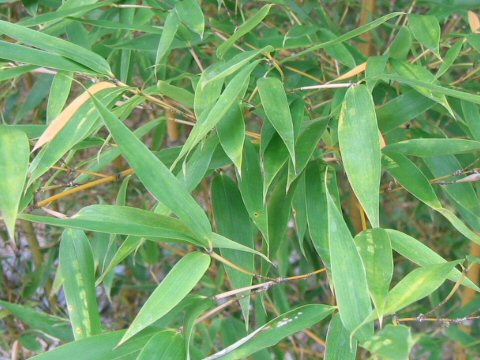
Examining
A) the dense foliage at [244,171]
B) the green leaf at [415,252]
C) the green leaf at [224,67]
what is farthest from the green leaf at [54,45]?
the green leaf at [415,252]

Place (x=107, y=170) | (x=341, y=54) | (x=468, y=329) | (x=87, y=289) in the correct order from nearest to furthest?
(x=87, y=289) < (x=341, y=54) < (x=468, y=329) < (x=107, y=170)

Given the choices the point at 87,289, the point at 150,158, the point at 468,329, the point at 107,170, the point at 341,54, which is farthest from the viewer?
the point at 107,170

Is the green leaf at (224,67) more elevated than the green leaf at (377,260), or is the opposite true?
the green leaf at (224,67)

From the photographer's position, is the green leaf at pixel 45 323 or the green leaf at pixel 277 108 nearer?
the green leaf at pixel 277 108

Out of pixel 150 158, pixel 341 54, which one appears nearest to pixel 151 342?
pixel 150 158

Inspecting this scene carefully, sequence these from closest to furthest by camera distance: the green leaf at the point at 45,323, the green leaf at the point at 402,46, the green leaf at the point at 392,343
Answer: the green leaf at the point at 392,343 → the green leaf at the point at 402,46 → the green leaf at the point at 45,323

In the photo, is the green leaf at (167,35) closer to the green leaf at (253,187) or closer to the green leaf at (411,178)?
the green leaf at (253,187)

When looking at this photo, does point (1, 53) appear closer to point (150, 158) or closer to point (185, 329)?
point (150, 158)

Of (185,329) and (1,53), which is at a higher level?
(1,53)
